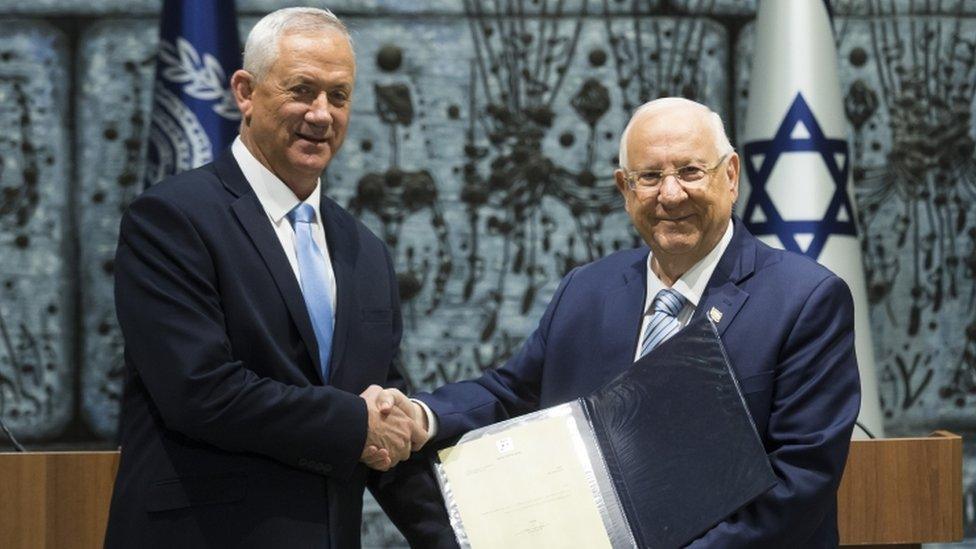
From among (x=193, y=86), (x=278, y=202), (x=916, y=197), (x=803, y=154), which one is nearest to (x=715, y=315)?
(x=278, y=202)

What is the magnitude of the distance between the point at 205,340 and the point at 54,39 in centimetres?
295

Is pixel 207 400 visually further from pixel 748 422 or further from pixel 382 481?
pixel 748 422

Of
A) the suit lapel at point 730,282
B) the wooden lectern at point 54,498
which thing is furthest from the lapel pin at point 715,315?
the wooden lectern at point 54,498

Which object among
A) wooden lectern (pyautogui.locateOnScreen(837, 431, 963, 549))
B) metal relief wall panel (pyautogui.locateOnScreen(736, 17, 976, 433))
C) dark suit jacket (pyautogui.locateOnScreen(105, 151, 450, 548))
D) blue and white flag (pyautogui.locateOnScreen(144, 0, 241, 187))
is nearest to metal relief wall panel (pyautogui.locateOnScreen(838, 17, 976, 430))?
metal relief wall panel (pyautogui.locateOnScreen(736, 17, 976, 433))

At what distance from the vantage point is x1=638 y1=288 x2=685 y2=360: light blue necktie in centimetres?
262

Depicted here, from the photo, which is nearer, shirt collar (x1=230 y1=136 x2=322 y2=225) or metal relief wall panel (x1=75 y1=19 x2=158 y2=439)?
shirt collar (x1=230 y1=136 x2=322 y2=225)

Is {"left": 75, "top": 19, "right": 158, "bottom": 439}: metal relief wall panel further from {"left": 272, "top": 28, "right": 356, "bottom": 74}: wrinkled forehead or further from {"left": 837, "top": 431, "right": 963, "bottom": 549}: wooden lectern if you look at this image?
{"left": 837, "top": 431, "right": 963, "bottom": 549}: wooden lectern

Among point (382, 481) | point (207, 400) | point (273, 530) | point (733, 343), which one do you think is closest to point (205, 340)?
point (207, 400)

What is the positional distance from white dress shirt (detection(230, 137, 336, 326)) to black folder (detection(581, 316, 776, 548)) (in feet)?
2.04

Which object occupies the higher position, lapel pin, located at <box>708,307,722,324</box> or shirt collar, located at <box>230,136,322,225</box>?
shirt collar, located at <box>230,136,322,225</box>

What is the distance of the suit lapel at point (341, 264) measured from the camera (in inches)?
104

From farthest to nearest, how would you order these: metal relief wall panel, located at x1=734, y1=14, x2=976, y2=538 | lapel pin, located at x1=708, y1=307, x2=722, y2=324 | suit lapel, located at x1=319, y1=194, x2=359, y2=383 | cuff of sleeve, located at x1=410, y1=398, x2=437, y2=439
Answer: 1. metal relief wall panel, located at x1=734, y1=14, x2=976, y2=538
2. cuff of sleeve, located at x1=410, y1=398, x2=437, y2=439
3. suit lapel, located at x1=319, y1=194, x2=359, y2=383
4. lapel pin, located at x1=708, y1=307, x2=722, y2=324

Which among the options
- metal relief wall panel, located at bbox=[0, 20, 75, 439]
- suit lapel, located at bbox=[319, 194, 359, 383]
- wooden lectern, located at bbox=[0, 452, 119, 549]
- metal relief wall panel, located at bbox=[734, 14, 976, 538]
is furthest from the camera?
metal relief wall panel, located at bbox=[734, 14, 976, 538]

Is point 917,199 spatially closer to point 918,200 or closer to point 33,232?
point 918,200
